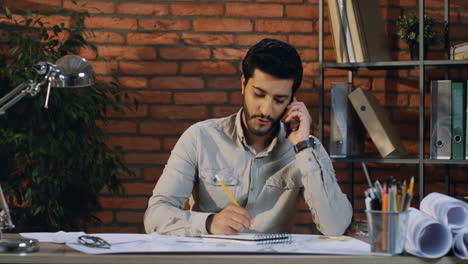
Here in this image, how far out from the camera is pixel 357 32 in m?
2.86

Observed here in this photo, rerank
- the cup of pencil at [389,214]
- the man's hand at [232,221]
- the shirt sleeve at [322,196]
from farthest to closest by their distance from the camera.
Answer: the shirt sleeve at [322,196], the man's hand at [232,221], the cup of pencil at [389,214]

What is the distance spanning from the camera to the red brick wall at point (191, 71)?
316cm

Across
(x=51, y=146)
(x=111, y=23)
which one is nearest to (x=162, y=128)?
(x=111, y=23)

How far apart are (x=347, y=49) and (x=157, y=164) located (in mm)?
1072

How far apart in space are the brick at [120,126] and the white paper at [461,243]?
1972mm

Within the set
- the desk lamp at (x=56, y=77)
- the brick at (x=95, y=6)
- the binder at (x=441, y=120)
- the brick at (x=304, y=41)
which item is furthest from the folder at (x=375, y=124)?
the desk lamp at (x=56, y=77)

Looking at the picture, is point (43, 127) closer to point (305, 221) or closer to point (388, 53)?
point (305, 221)

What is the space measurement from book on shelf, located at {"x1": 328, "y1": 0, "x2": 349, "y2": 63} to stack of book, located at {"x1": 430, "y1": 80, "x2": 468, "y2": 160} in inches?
16.3

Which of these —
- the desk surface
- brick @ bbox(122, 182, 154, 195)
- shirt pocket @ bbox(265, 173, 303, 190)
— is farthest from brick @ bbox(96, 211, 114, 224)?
the desk surface

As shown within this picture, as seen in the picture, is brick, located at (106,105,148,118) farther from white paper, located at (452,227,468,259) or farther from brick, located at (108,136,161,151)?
white paper, located at (452,227,468,259)

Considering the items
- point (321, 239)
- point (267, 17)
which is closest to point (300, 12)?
point (267, 17)

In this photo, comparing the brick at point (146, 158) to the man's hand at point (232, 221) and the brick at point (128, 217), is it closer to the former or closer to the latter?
the brick at point (128, 217)

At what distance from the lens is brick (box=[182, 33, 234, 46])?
317 centimetres

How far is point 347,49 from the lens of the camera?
291cm
